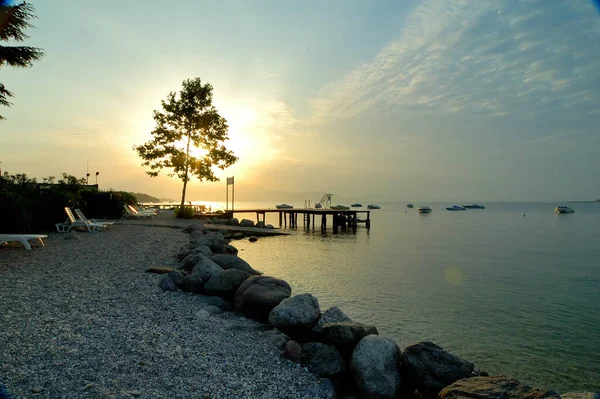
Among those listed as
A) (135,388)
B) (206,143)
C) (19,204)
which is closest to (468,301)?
(135,388)

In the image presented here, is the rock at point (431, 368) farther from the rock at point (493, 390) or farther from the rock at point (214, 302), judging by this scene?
the rock at point (214, 302)

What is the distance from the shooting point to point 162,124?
2962 centimetres

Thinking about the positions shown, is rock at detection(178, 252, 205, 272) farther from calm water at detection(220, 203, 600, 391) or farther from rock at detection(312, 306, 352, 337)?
rock at detection(312, 306, 352, 337)

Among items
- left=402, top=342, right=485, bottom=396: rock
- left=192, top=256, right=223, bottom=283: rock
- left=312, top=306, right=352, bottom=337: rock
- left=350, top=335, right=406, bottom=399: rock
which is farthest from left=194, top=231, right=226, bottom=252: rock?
left=402, top=342, right=485, bottom=396: rock

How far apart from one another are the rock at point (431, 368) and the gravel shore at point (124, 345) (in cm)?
145

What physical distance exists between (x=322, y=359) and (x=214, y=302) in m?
3.46

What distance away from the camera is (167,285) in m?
8.39

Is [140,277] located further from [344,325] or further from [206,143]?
[206,143]

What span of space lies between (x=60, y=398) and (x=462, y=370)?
497 centimetres

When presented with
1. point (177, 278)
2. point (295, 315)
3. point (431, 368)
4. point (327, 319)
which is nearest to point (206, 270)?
point (177, 278)

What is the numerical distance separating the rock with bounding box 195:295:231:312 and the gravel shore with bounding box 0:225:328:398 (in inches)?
4.8

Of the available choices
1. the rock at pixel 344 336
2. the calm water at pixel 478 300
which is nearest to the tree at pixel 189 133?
the calm water at pixel 478 300

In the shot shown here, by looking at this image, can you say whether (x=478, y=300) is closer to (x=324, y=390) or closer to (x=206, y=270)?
(x=206, y=270)

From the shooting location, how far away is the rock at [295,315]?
21.1ft
